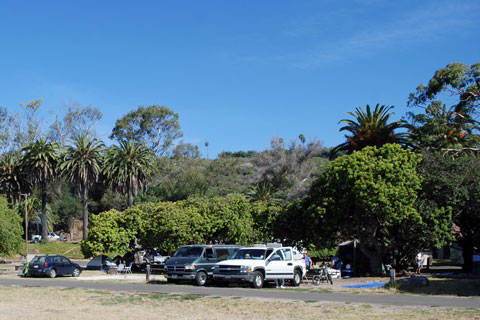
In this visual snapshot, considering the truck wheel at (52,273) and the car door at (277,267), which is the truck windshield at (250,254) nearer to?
the car door at (277,267)

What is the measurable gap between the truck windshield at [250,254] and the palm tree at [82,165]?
145 ft

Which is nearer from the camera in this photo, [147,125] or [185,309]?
[185,309]

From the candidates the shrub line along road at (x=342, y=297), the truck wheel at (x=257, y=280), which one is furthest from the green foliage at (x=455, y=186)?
the shrub line along road at (x=342, y=297)

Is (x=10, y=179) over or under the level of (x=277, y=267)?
over

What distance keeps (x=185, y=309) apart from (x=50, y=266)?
19656 millimetres

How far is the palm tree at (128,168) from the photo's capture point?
217ft

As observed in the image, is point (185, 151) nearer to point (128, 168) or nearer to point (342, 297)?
point (128, 168)

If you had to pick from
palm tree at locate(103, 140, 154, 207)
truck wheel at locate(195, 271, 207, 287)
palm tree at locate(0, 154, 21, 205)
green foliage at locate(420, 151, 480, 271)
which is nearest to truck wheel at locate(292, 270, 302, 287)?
truck wheel at locate(195, 271, 207, 287)

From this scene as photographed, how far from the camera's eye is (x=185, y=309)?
656 inches

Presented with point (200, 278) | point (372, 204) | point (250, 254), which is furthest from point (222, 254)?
point (372, 204)

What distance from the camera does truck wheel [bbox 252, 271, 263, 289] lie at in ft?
79.3

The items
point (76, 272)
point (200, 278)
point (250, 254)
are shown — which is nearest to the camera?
point (250, 254)

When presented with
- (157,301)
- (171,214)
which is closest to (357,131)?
(171,214)

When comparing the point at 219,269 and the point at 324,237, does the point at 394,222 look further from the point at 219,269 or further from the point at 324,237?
the point at 219,269
